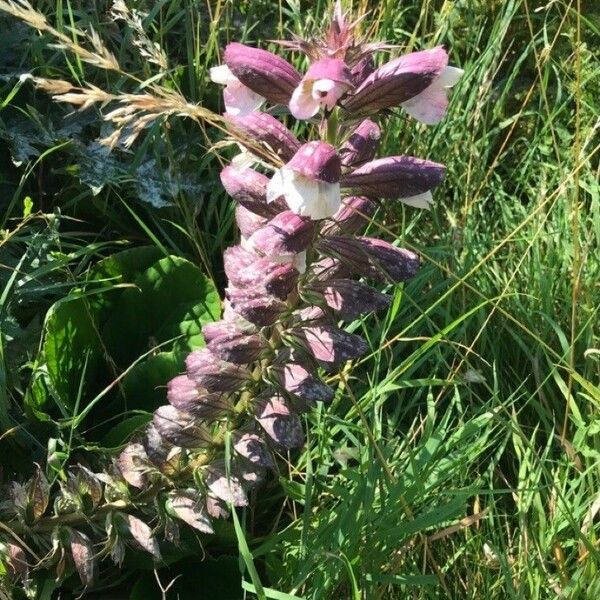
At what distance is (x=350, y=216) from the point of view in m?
1.33

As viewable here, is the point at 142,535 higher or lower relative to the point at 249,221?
lower

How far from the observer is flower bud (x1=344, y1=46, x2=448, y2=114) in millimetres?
1151

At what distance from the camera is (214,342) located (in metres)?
1.42

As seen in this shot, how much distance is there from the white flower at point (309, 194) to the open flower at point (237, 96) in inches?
6.2

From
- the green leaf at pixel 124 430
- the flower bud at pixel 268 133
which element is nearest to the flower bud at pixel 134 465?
the green leaf at pixel 124 430

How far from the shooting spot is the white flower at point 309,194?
115 cm

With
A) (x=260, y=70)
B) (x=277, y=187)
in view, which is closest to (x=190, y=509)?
(x=277, y=187)

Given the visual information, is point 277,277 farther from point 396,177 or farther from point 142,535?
point 142,535

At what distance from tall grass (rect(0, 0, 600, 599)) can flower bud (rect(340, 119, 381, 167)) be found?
0.42ft

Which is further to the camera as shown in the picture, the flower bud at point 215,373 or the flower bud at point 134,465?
the flower bud at point 134,465

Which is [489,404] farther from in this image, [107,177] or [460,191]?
[107,177]

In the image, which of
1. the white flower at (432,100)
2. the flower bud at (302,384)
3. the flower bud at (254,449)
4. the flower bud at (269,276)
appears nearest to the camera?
the white flower at (432,100)

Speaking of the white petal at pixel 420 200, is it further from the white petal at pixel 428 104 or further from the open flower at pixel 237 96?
the open flower at pixel 237 96

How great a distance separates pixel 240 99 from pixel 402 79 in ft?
0.83
